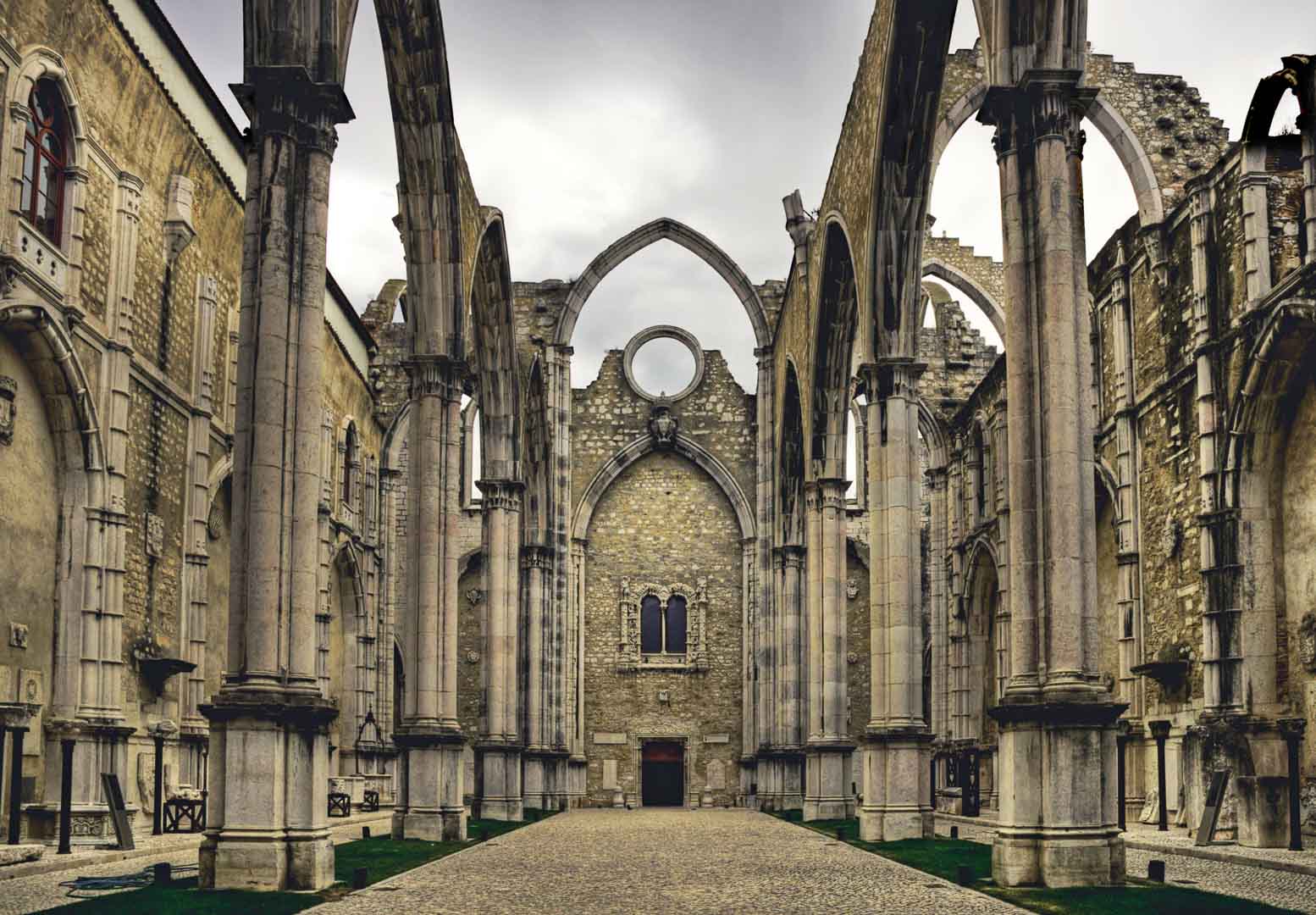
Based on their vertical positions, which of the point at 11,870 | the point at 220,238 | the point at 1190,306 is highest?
the point at 220,238

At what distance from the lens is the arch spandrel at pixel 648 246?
115 ft

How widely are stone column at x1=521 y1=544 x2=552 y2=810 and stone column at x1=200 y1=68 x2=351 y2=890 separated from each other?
761 inches

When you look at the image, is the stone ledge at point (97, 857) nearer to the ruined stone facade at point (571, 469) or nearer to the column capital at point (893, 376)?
the ruined stone facade at point (571, 469)

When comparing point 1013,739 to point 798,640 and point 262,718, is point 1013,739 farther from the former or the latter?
point 798,640

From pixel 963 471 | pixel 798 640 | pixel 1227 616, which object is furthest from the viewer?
pixel 963 471

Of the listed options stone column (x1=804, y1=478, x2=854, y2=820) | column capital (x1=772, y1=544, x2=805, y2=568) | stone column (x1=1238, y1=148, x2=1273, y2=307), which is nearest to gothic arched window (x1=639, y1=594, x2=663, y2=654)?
column capital (x1=772, y1=544, x2=805, y2=568)

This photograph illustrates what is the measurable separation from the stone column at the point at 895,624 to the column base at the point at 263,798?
873 cm

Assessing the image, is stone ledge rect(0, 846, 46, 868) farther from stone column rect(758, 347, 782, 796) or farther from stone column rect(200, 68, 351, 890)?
stone column rect(758, 347, 782, 796)

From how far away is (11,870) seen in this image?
12.7 metres

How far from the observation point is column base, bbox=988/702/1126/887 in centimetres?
1094

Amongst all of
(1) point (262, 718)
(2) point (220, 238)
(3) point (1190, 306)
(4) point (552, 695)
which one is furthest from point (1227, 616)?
(4) point (552, 695)

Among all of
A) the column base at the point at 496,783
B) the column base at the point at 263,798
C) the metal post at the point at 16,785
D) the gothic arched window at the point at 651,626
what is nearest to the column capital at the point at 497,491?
the column base at the point at 496,783

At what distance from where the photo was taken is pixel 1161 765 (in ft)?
64.7

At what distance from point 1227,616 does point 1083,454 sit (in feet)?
24.2
